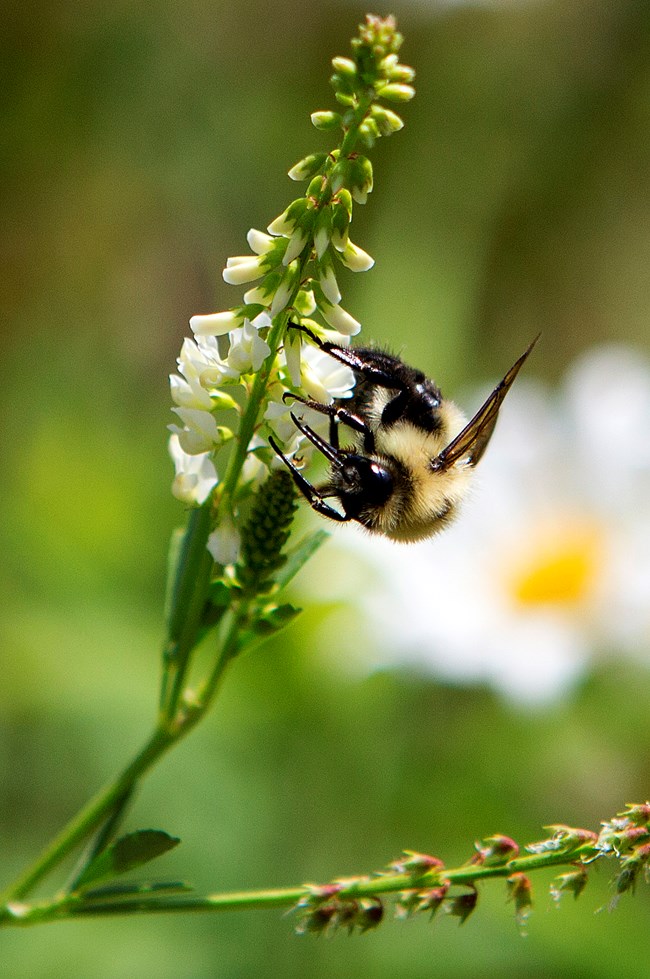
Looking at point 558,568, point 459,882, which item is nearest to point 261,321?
point 459,882

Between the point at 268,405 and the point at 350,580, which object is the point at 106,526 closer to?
the point at 350,580

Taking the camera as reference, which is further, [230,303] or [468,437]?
[230,303]

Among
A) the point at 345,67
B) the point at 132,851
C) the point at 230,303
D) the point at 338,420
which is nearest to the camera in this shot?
the point at 345,67

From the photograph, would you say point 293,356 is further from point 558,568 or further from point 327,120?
point 558,568

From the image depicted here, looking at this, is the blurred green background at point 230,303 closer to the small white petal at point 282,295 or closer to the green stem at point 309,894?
the green stem at point 309,894

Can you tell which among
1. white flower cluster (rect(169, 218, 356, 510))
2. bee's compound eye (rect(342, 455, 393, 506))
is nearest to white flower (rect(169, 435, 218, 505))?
white flower cluster (rect(169, 218, 356, 510))

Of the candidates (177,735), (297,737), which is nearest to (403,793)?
(297,737)
